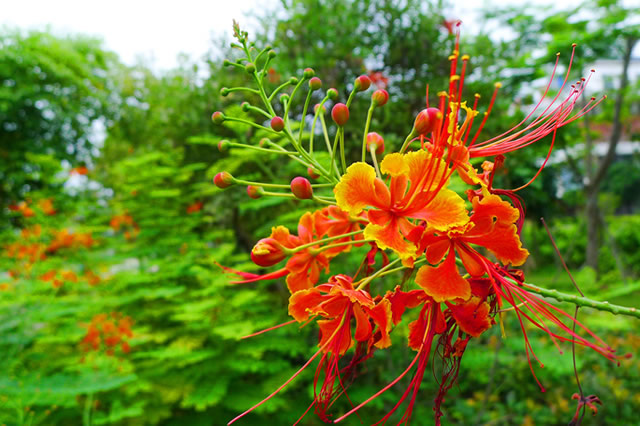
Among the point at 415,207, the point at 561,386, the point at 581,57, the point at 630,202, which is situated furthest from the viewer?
the point at 630,202

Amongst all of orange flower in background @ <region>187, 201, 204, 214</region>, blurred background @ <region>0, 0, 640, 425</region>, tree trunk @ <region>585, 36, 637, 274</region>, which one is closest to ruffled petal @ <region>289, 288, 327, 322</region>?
blurred background @ <region>0, 0, 640, 425</region>

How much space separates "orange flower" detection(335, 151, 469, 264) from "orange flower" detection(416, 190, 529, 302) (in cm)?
5

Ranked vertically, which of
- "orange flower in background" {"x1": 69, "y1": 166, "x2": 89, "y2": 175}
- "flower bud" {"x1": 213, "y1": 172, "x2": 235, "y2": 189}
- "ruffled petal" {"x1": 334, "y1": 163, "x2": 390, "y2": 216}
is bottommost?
"ruffled petal" {"x1": 334, "y1": 163, "x2": 390, "y2": 216}

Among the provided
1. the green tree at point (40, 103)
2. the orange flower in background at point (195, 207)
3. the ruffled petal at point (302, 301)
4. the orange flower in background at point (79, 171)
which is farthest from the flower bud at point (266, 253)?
the green tree at point (40, 103)

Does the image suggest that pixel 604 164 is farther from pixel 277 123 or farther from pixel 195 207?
pixel 277 123

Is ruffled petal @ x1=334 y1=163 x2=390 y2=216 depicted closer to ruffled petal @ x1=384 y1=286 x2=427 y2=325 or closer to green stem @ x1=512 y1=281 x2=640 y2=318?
ruffled petal @ x1=384 y1=286 x2=427 y2=325

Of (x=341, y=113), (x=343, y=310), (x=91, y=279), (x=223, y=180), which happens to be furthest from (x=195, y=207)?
(x=343, y=310)

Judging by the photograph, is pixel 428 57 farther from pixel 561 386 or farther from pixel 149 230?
pixel 561 386

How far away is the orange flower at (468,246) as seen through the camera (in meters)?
0.82

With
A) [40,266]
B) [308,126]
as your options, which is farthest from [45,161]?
[308,126]

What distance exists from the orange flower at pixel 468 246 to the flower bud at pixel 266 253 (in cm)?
32

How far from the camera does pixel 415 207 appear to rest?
0.87 meters

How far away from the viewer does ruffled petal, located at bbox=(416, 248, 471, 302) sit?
32.1 inches

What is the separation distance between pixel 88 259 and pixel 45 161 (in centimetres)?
135
